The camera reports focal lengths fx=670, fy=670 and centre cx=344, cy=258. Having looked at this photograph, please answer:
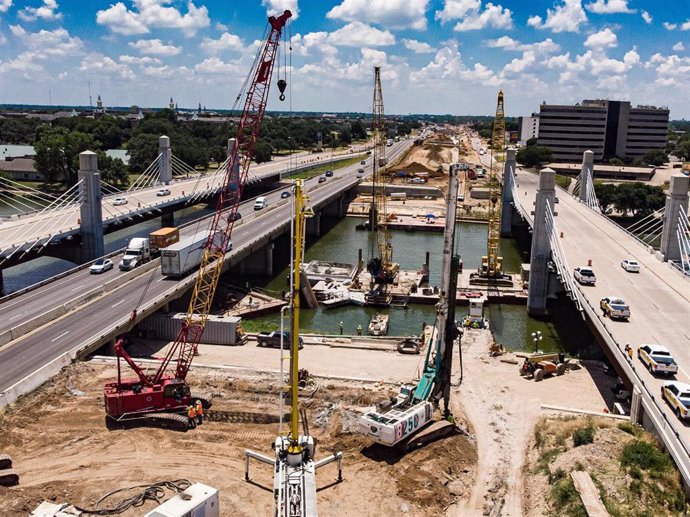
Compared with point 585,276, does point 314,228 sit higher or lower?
lower

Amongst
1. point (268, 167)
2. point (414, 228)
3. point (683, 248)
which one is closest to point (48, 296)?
point (683, 248)

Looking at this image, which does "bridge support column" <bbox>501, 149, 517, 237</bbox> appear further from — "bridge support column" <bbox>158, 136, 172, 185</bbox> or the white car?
"bridge support column" <bbox>158, 136, 172, 185</bbox>

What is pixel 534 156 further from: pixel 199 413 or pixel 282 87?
pixel 199 413

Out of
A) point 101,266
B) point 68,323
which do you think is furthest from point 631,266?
point 101,266

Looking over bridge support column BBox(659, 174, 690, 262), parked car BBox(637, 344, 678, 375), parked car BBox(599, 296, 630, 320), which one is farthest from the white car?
parked car BBox(637, 344, 678, 375)

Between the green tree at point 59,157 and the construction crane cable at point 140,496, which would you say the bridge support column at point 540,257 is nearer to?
the construction crane cable at point 140,496

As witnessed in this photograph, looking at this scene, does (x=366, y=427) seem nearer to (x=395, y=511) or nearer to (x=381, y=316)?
A: (x=395, y=511)
